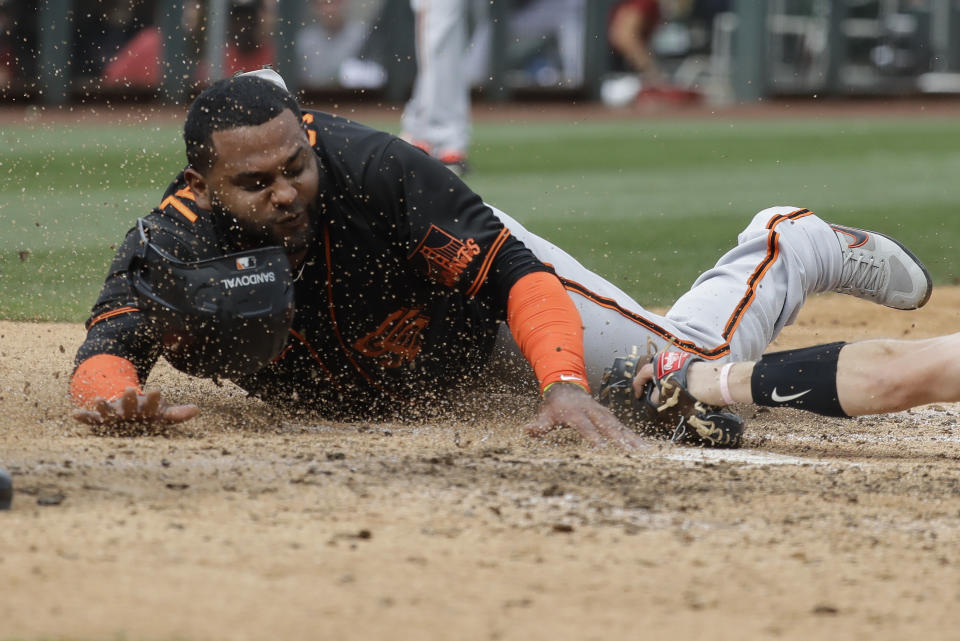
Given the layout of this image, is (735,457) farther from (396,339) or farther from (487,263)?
(396,339)

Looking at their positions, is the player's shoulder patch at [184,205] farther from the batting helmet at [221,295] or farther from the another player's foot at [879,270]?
the another player's foot at [879,270]

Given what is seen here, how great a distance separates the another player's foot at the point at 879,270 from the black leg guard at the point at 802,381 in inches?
31.4

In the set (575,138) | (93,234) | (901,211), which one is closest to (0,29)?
(575,138)

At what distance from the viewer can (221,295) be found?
2.95 metres

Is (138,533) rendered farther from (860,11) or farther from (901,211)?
(860,11)

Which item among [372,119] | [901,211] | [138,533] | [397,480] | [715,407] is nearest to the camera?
[138,533]

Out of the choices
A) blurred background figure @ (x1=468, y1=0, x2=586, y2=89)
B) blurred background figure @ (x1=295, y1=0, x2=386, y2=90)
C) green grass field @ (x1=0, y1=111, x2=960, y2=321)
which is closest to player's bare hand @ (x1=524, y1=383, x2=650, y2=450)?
green grass field @ (x1=0, y1=111, x2=960, y2=321)

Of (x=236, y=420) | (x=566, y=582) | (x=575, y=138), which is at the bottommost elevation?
(x=575, y=138)

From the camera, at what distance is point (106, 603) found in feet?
6.49

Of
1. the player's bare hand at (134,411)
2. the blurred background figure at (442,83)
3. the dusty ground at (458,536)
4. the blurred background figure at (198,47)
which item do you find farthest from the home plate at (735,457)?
the blurred background figure at (198,47)

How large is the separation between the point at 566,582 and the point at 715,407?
117cm

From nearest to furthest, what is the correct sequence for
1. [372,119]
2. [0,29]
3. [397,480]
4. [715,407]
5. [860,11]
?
[397,480] → [715,407] → [0,29] → [372,119] → [860,11]

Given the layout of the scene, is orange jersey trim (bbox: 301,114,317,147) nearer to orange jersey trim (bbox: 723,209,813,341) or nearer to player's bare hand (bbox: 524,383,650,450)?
player's bare hand (bbox: 524,383,650,450)

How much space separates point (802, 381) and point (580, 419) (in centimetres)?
51
